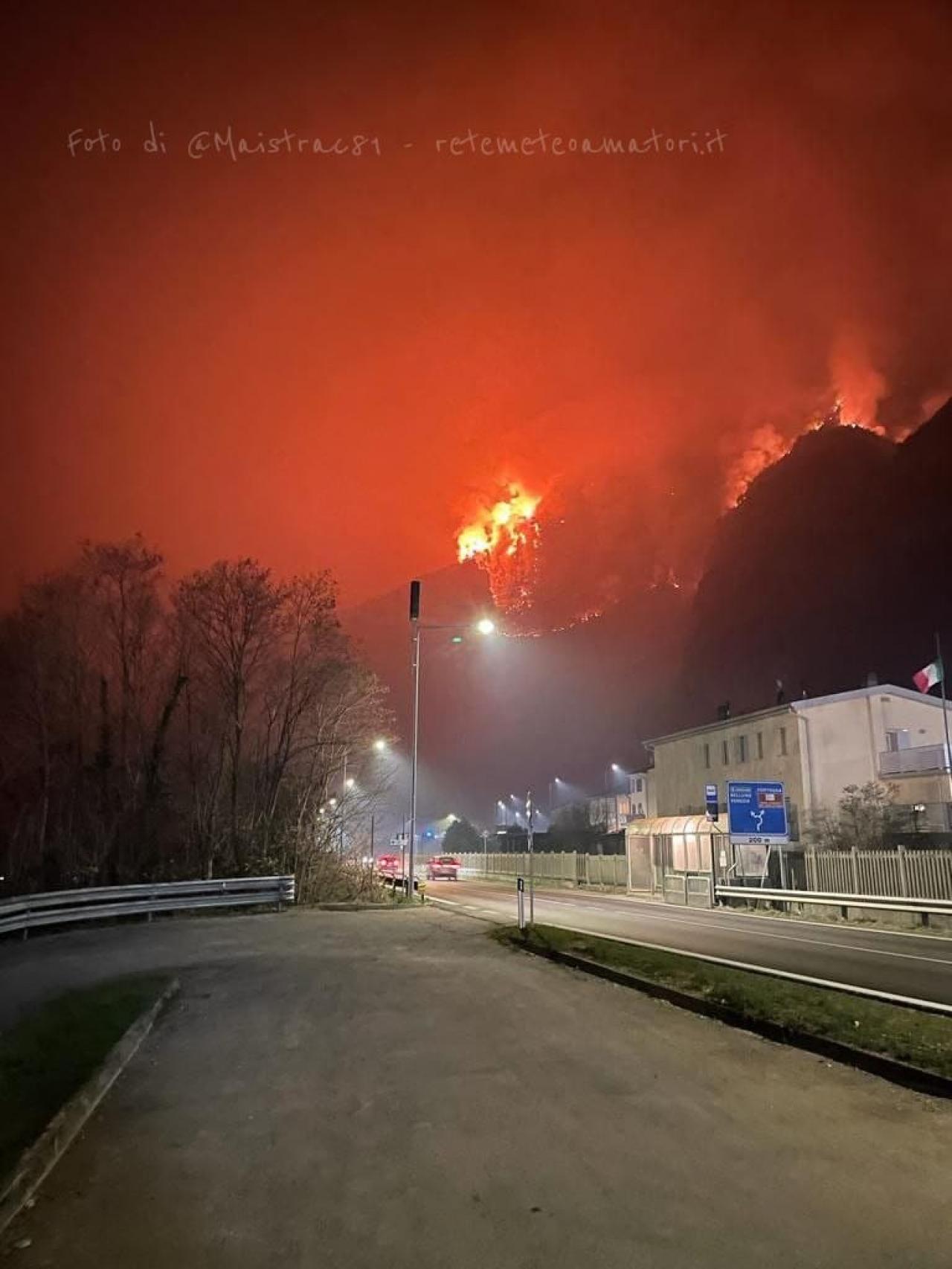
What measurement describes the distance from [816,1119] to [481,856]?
59.2 m

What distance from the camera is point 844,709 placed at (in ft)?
146

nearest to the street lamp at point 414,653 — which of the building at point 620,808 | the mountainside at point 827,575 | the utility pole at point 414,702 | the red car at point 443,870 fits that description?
the utility pole at point 414,702

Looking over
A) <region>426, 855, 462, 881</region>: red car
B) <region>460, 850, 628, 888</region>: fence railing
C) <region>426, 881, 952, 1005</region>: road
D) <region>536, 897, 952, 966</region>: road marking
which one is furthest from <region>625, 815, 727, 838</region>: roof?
<region>426, 855, 462, 881</region>: red car

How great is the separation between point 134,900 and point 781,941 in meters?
15.6

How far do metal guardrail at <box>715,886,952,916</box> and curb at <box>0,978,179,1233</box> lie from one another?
1882cm

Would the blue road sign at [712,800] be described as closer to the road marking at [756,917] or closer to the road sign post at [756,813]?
the road sign post at [756,813]

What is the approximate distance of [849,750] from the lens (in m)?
43.9

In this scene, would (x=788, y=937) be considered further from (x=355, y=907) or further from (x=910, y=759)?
(x=910, y=759)

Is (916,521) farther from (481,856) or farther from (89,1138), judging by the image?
(89,1138)

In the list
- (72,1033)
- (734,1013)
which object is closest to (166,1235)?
(72,1033)

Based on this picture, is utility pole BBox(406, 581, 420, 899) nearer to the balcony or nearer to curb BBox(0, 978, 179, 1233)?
curb BBox(0, 978, 179, 1233)

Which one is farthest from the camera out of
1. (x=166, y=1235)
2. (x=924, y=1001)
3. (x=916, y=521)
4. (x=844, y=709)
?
(x=916, y=521)

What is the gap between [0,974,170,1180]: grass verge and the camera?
6.03 m

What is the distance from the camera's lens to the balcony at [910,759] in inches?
1687
